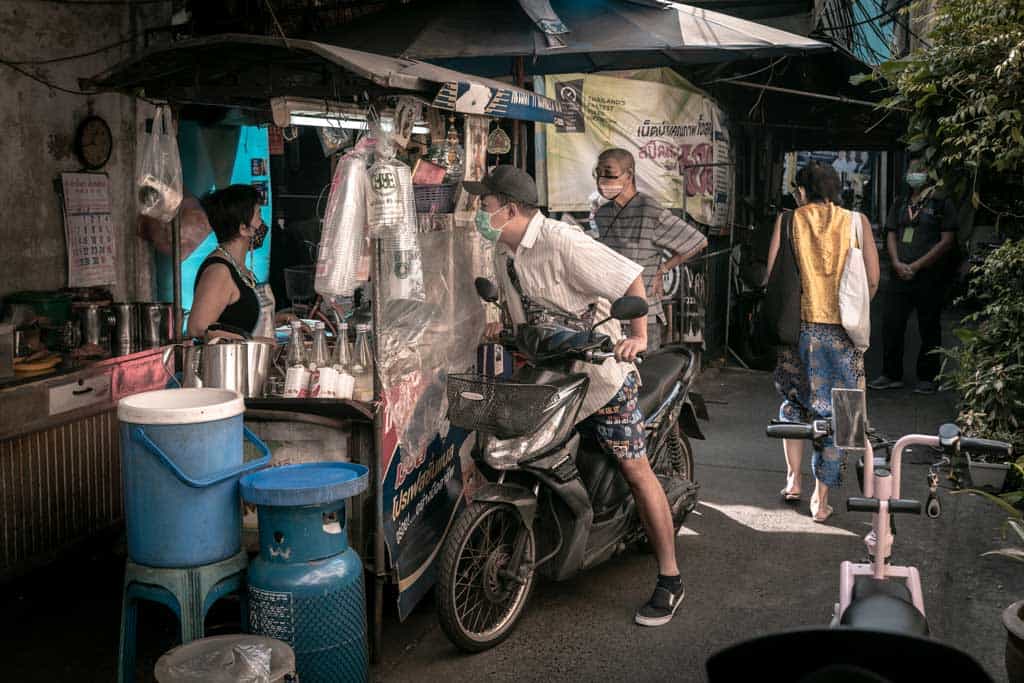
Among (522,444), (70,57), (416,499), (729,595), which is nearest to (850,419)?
(522,444)

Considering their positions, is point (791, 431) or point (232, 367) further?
→ point (232, 367)

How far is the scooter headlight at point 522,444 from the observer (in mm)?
4418

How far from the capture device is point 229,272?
5.19 meters

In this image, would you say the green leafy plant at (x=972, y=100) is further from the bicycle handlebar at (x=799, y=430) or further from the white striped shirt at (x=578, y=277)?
the bicycle handlebar at (x=799, y=430)

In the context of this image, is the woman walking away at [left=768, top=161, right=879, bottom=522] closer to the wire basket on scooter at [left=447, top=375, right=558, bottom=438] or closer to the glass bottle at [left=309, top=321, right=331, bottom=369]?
the wire basket on scooter at [left=447, top=375, right=558, bottom=438]

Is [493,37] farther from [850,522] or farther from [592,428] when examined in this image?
[850,522]

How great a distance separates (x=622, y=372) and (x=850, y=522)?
244 centimetres

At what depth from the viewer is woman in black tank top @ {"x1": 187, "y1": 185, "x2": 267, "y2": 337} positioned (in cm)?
512

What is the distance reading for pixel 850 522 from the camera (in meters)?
6.44

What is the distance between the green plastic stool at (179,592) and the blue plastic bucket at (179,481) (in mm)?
36

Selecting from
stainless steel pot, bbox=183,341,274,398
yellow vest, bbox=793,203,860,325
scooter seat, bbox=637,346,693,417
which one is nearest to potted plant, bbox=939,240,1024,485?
yellow vest, bbox=793,203,860,325

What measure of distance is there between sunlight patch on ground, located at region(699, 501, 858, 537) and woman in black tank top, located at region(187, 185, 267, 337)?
327 cm

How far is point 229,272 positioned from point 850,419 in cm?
313

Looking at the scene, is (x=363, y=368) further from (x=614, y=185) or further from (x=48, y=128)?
(x=614, y=185)
